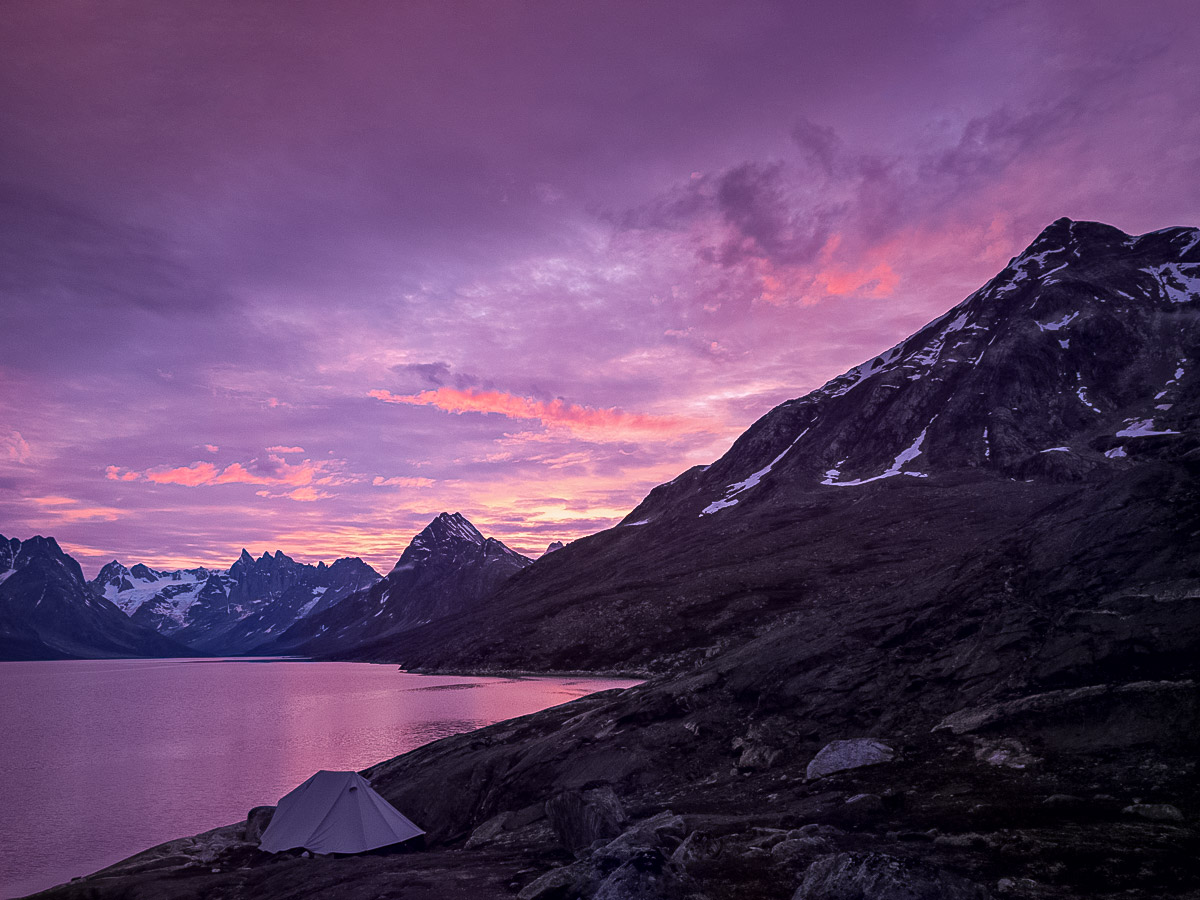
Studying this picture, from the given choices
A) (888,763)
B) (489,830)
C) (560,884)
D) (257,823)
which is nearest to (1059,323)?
(888,763)

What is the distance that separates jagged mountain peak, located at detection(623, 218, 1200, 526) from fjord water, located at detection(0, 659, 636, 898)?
104 meters

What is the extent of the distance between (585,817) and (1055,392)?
7169 inches

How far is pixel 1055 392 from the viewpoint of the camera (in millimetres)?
162500

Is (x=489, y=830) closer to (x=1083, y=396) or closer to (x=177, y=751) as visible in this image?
(x=177, y=751)

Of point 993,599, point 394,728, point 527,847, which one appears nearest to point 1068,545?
point 993,599

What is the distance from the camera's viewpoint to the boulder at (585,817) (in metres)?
21.4

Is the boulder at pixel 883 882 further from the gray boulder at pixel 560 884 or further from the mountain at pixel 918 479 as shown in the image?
the mountain at pixel 918 479

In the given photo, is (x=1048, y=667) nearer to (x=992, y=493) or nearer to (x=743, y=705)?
(x=743, y=705)

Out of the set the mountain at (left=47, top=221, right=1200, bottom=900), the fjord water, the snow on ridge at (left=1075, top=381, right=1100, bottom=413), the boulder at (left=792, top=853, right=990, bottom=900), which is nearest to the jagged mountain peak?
the snow on ridge at (left=1075, top=381, right=1100, bottom=413)

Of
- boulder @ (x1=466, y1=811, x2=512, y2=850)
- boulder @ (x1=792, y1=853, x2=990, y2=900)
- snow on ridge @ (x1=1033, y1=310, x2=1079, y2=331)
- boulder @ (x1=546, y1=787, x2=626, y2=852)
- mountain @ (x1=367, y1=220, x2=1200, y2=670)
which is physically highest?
snow on ridge @ (x1=1033, y1=310, x2=1079, y2=331)

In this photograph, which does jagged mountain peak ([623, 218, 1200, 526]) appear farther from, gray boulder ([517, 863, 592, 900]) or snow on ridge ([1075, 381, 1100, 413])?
gray boulder ([517, 863, 592, 900])

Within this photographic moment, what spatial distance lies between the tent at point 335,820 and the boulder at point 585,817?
1056cm

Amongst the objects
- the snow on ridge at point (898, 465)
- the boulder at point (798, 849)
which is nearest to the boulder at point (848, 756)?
the boulder at point (798, 849)

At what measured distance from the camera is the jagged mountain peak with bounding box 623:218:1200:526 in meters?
142
